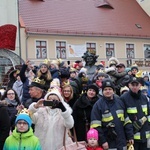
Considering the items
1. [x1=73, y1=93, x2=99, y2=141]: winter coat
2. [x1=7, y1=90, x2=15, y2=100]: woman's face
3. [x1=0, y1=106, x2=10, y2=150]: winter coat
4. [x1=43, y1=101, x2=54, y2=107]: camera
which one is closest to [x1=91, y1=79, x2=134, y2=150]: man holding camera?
[x1=73, y1=93, x2=99, y2=141]: winter coat

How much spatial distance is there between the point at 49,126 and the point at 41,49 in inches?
821

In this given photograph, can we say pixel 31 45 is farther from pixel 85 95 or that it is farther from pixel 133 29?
pixel 85 95

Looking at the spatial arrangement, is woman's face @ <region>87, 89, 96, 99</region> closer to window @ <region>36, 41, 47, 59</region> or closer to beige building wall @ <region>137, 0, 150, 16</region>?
window @ <region>36, 41, 47, 59</region>

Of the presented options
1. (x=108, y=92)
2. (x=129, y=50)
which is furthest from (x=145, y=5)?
(x=108, y=92)

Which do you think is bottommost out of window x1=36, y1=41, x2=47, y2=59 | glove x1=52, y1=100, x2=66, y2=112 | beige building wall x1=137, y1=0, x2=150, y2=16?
glove x1=52, y1=100, x2=66, y2=112

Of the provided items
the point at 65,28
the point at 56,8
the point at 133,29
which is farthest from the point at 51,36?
the point at 133,29

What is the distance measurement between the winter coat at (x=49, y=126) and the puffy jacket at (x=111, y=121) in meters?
0.62

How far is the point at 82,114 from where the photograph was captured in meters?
5.81

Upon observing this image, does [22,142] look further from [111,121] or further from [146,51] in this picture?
[146,51]

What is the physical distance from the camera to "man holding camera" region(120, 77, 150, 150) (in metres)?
5.71

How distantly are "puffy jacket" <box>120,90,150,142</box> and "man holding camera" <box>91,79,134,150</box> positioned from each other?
29 centimetres

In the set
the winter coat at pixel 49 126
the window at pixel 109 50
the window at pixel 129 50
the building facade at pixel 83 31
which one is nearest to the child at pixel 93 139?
the winter coat at pixel 49 126

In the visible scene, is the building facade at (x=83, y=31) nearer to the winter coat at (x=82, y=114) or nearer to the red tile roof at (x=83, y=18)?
the red tile roof at (x=83, y=18)

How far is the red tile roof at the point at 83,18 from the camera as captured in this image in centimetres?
2575
